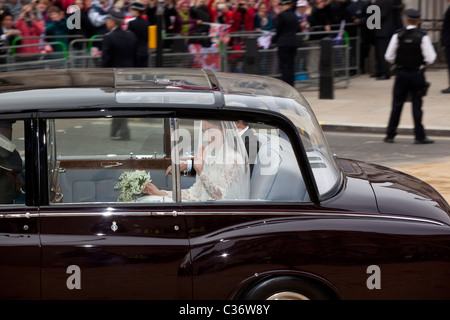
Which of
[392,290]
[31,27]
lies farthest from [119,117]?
[31,27]

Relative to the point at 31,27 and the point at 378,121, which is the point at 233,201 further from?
the point at 31,27

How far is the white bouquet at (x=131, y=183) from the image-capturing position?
16.2ft

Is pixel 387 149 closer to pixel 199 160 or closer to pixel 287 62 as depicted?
pixel 287 62

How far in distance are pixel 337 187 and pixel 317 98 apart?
1146 centimetres

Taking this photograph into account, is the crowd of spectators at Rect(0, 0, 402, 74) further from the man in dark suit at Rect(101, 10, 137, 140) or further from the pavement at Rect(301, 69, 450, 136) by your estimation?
the man in dark suit at Rect(101, 10, 137, 140)

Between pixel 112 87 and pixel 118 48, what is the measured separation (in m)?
7.80

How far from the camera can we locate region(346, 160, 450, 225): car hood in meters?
4.87

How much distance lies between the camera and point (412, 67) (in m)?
11.9

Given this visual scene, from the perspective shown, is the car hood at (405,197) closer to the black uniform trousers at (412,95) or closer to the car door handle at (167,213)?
the car door handle at (167,213)

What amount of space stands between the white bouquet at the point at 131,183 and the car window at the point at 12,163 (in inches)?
23.2

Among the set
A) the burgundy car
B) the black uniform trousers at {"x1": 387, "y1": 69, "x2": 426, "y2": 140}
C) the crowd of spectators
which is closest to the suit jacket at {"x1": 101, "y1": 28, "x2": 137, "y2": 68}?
the black uniform trousers at {"x1": 387, "y1": 69, "x2": 426, "y2": 140}

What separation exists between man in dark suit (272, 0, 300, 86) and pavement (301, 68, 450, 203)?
75cm

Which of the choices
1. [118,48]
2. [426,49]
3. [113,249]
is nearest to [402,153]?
[426,49]

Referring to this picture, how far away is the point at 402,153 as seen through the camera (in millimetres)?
11562
